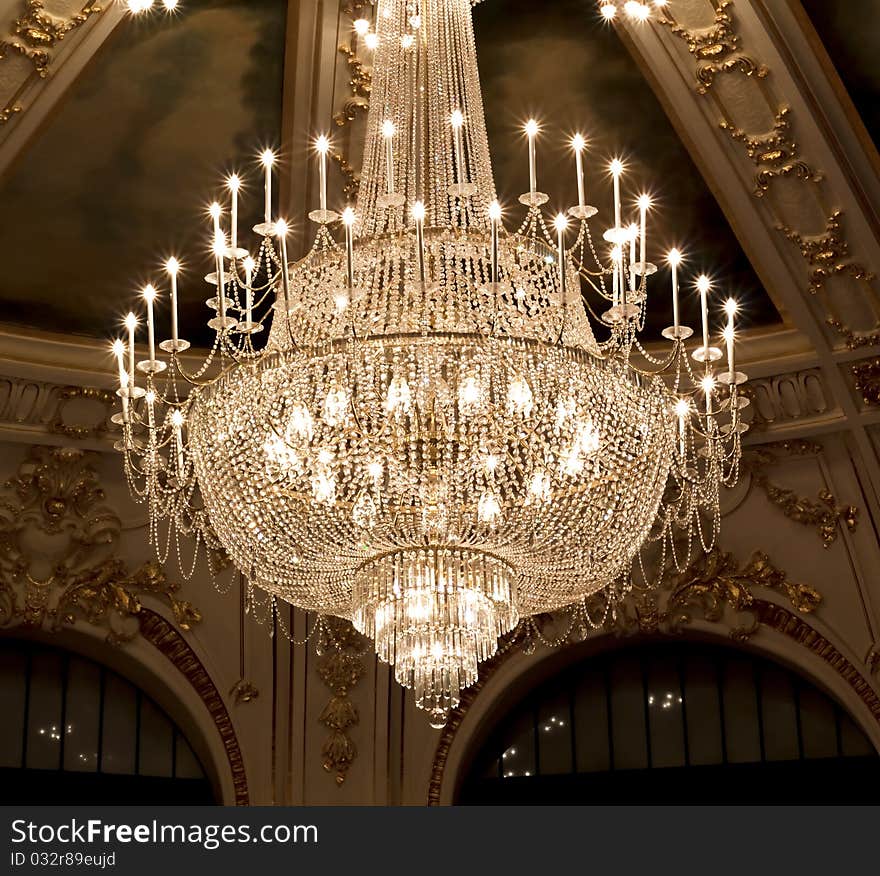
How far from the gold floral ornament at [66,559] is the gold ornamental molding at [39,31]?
7.82 feet

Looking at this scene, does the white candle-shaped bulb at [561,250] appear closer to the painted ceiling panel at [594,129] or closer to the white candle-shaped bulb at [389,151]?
the white candle-shaped bulb at [389,151]

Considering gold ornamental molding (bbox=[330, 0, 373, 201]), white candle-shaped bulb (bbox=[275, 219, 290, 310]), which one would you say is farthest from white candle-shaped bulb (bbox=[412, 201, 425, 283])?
gold ornamental molding (bbox=[330, 0, 373, 201])

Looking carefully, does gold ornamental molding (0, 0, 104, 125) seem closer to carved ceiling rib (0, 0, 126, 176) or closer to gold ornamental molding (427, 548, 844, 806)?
carved ceiling rib (0, 0, 126, 176)

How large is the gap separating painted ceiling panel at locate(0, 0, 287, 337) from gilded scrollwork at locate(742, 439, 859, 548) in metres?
2.72

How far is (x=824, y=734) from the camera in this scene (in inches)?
361

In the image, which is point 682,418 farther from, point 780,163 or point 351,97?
point 351,97

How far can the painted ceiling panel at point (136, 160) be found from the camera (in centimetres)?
722

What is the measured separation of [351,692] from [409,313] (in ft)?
12.9

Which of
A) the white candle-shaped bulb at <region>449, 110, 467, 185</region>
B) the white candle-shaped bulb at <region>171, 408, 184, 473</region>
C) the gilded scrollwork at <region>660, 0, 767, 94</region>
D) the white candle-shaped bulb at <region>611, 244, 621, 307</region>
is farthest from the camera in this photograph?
the gilded scrollwork at <region>660, 0, 767, 94</region>

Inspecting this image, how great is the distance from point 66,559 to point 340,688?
1.50 m

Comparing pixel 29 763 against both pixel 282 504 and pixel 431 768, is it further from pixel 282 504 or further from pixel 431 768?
pixel 282 504

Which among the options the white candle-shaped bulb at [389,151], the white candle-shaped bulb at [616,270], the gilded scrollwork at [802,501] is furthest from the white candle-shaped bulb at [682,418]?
the gilded scrollwork at [802,501]

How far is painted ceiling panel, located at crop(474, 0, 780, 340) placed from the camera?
7223mm

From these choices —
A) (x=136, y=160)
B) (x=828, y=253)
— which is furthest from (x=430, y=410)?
(x=828, y=253)
